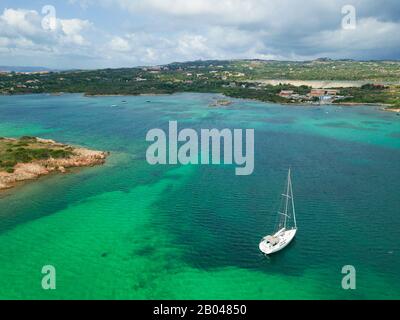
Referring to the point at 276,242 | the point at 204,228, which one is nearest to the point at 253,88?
the point at 204,228

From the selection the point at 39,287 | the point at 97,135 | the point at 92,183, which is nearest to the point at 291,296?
the point at 39,287

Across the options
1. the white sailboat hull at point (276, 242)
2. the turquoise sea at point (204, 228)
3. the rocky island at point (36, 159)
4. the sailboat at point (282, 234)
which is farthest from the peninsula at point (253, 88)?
the white sailboat hull at point (276, 242)

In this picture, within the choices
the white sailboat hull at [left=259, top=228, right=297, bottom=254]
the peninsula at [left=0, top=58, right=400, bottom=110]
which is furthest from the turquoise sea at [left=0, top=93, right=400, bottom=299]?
the peninsula at [left=0, top=58, right=400, bottom=110]

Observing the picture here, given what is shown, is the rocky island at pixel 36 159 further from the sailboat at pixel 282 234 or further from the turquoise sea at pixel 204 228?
the sailboat at pixel 282 234

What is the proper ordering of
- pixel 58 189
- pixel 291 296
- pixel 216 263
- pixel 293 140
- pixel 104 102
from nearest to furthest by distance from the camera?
pixel 291 296 < pixel 216 263 < pixel 58 189 < pixel 293 140 < pixel 104 102

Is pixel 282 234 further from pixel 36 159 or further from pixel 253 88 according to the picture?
pixel 253 88

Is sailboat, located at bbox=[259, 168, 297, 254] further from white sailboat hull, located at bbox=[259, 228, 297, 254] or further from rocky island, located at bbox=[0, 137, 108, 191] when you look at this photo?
rocky island, located at bbox=[0, 137, 108, 191]

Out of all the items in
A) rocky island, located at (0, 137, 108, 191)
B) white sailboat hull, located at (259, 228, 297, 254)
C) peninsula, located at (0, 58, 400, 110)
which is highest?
peninsula, located at (0, 58, 400, 110)

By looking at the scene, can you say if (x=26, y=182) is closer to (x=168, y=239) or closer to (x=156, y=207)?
(x=156, y=207)
